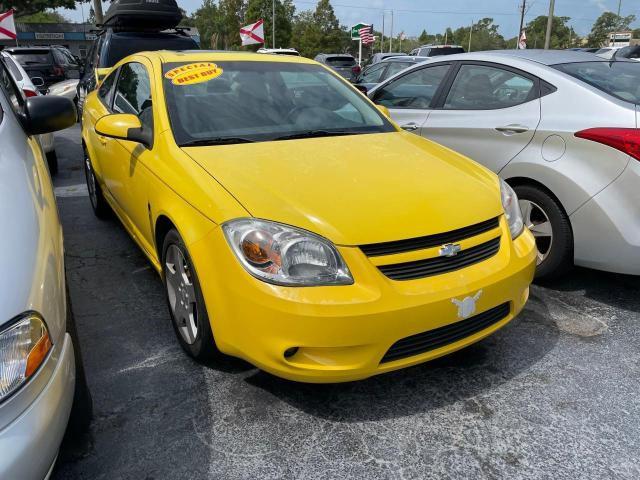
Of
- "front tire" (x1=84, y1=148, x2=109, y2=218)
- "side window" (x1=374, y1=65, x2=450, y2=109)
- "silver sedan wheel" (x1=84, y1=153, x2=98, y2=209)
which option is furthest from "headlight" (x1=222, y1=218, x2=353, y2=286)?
"silver sedan wheel" (x1=84, y1=153, x2=98, y2=209)

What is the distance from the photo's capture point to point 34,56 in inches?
486

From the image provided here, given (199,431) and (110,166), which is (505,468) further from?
(110,166)

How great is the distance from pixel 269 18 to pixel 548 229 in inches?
2254

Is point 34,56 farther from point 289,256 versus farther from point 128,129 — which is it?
point 289,256

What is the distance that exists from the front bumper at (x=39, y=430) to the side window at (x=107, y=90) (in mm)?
3100

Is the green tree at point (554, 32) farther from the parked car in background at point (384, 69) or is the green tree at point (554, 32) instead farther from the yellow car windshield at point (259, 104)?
the yellow car windshield at point (259, 104)

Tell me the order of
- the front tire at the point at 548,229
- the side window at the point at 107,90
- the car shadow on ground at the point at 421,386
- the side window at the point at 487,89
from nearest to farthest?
the car shadow on ground at the point at 421,386 < the front tire at the point at 548,229 < the side window at the point at 487,89 < the side window at the point at 107,90

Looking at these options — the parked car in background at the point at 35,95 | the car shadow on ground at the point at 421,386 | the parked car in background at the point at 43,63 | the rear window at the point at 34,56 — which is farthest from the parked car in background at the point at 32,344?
the rear window at the point at 34,56

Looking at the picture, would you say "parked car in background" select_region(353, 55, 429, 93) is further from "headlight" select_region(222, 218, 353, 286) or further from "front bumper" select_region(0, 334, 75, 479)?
"front bumper" select_region(0, 334, 75, 479)

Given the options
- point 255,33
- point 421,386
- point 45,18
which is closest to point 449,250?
point 421,386

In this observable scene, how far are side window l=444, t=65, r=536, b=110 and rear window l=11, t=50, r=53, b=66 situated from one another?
11427 mm

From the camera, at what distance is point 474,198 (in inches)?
95.7

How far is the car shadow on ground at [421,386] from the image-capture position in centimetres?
232

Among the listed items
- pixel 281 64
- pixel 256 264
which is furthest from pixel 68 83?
pixel 256 264
